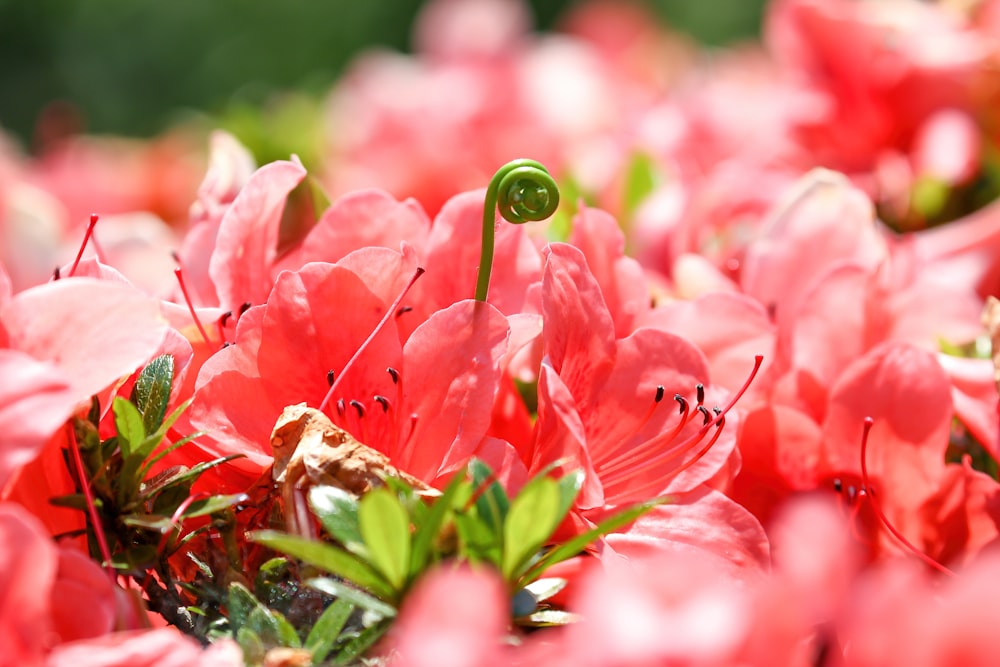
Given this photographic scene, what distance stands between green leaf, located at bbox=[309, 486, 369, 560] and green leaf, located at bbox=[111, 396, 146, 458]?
97 mm

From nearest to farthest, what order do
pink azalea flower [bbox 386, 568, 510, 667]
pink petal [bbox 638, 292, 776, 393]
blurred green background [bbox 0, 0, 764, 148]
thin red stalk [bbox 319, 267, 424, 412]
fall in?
pink azalea flower [bbox 386, 568, 510, 667] < thin red stalk [bbox 319, 267, 424, 412] < pink petal [bbox 638, 292, 776, 393] < blurred green background [bbox 0, 0, 764, 148]

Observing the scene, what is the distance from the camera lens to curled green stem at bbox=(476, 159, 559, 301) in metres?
0.60

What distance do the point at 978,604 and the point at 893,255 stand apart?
0.49 meters

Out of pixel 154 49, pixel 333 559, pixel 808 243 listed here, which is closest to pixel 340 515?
pixel 333 559

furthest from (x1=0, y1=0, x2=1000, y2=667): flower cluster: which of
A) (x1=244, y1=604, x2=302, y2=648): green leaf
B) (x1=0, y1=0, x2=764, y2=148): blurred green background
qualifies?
(x1=0, y1=0, x2=764, y2=148): blurred green background

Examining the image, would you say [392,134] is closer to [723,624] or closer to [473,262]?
[473,262]

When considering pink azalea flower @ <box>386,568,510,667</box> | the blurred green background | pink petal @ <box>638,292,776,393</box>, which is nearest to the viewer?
pink azalea flower @ <box>386,568,510,667</box>

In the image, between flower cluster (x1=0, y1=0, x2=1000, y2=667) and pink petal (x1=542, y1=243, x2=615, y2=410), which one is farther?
pink petal (x1=542, y1=243, x2=615, y2=410)

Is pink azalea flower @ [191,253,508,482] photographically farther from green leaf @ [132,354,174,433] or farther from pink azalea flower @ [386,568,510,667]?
pink azalea flower @ [386,568,510,667]

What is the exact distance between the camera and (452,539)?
19.9 inches

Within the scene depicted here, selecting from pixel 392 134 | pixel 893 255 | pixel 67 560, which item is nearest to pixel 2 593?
pixel 67 560

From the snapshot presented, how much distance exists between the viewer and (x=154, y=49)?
4812 millimetres

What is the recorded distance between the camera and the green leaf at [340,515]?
49cm

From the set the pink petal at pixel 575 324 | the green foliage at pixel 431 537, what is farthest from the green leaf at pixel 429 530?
the pink petal at pixel 575 324
